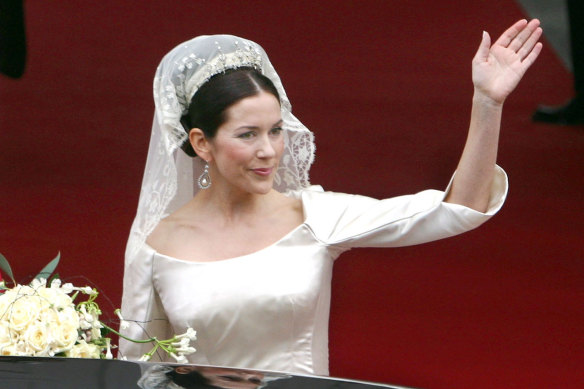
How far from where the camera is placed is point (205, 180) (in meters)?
2.86

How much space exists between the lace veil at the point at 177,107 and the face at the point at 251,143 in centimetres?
12

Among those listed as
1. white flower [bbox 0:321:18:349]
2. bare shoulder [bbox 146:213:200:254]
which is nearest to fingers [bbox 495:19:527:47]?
bare shoulder [bbox 146:213:200:254]

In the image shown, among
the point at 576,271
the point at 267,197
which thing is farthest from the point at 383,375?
the point at 267,197

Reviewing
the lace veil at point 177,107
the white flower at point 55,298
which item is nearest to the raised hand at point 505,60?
the lace veil at point 177,107

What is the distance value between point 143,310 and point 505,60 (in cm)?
101

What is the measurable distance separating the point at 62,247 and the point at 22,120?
1.83 metres

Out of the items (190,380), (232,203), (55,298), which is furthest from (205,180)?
(190,380)

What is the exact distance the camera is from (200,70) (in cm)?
277

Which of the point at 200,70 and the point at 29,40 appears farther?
the point at 29,40

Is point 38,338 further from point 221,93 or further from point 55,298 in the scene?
point 221,93

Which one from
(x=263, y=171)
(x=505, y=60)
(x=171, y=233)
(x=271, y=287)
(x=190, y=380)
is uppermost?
(x=505, y=60)

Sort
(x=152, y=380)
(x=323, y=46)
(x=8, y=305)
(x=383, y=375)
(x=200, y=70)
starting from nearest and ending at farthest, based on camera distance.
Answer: (x=152, y=380)
(x=8, y=305)
(x=200, y=70)
(x=383, y=375)
(x=323, y=46)

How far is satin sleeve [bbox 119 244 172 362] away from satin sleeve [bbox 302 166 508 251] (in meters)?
0.40

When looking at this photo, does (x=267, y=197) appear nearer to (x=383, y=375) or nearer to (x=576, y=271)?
(x=383, y=375)
